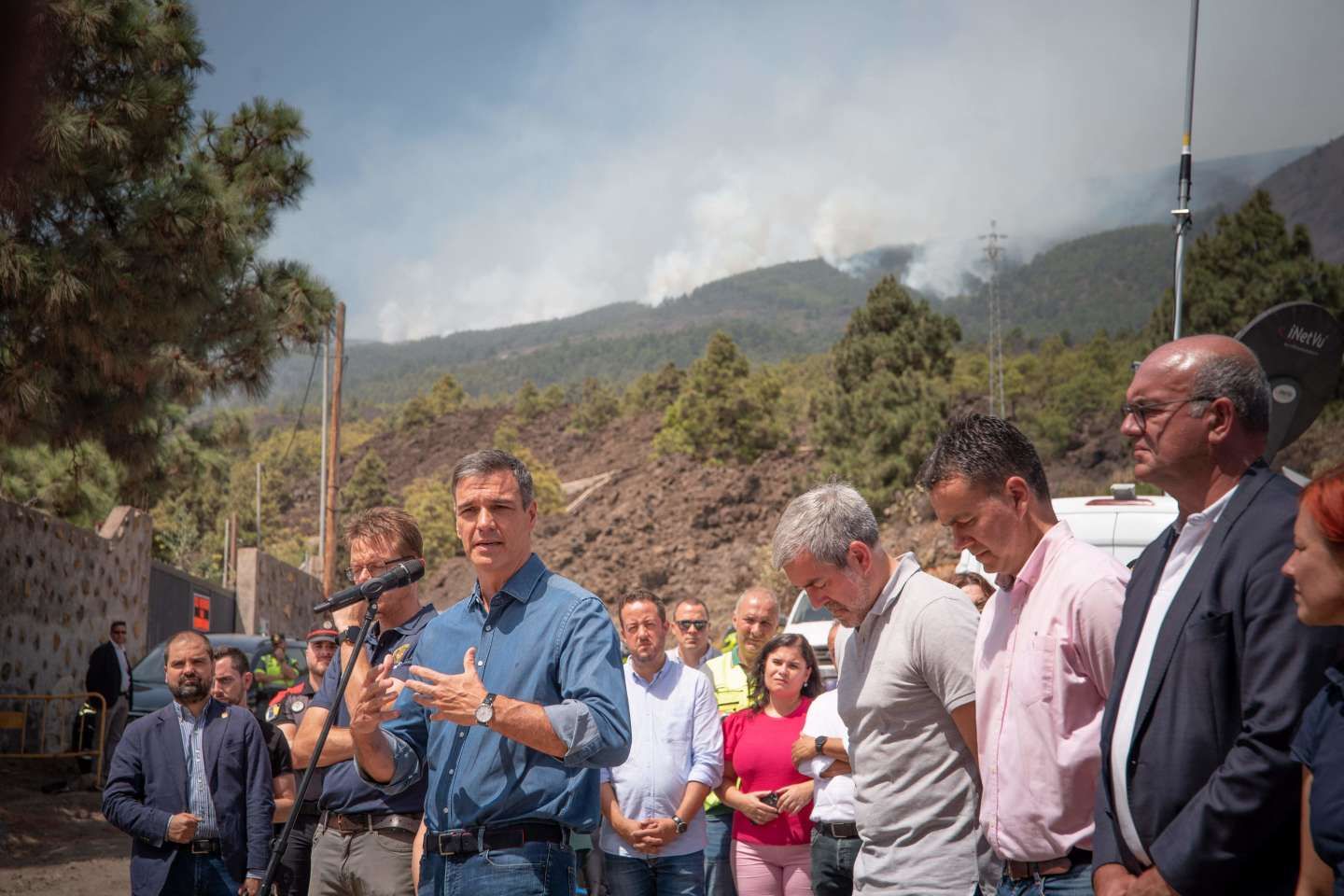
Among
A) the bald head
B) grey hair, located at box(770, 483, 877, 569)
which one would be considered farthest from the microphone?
the bald head

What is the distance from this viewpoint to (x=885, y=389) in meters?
49.4

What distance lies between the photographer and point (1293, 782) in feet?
8.31

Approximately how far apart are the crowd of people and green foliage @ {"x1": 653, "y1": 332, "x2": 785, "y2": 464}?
6480 cm

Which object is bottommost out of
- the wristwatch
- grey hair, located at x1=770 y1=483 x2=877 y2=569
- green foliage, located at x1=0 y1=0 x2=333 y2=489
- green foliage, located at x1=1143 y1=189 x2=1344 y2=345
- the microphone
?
the wristwatch

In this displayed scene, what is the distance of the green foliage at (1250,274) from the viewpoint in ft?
141

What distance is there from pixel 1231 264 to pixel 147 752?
45542 mm

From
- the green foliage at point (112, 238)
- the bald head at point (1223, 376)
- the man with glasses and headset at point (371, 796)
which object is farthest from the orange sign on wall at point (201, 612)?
the bald head at point (1223, 376)

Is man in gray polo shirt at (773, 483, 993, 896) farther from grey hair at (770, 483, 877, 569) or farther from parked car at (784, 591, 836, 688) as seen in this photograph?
parked car at (784, 591, 836, 688)

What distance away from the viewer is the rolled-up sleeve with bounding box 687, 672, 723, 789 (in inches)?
243

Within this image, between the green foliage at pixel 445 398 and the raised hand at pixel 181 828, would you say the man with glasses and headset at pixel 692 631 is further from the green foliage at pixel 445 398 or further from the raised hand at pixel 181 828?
the green foliage at pixel 445 398

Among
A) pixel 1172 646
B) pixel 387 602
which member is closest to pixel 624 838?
pixel 387 602

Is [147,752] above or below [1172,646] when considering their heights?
below

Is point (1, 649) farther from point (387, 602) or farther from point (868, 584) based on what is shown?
point (868, 584)

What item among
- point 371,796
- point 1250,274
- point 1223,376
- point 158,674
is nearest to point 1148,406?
point 1223,376
